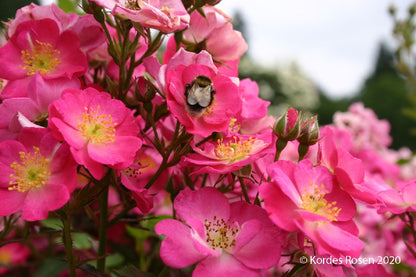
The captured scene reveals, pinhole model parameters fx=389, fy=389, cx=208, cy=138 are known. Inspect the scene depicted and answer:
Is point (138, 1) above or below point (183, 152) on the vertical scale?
above

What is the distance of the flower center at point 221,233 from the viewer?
2.03 feet

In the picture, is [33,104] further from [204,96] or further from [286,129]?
[286,129]

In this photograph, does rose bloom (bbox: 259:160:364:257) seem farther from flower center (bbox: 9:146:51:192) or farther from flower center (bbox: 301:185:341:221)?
flower center (bbox: 9:146:51:192)

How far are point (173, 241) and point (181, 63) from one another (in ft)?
1.03

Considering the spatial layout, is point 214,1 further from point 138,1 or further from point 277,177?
point 277,177

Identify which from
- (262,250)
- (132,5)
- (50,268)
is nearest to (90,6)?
(132,5)

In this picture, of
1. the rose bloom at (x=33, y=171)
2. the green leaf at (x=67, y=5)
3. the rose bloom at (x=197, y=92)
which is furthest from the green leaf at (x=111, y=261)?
the green leaf at (x=67, y=5)

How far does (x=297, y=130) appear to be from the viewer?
2.22ft

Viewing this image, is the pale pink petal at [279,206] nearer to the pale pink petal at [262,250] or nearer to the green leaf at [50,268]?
the pale pink petal at [262,250]

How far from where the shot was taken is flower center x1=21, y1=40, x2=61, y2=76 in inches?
29.8

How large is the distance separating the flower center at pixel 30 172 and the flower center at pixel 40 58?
0.19 meters

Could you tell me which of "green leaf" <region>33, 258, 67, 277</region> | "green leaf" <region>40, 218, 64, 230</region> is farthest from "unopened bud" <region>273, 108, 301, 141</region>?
"green leaf" <region>33, 258, 67, 277</region>

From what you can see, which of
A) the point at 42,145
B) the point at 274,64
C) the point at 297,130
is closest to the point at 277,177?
the point at 297,130

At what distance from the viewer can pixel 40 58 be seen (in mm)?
766
